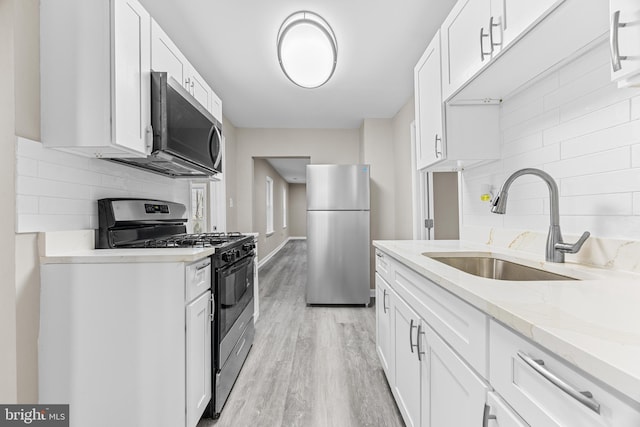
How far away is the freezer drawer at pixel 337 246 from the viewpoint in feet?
12.3

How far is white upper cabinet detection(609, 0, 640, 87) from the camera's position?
70 centimetres

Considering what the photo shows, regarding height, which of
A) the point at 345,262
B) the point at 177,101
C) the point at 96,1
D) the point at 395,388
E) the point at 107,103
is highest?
the point at 96,1

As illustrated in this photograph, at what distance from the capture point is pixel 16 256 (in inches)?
49.9

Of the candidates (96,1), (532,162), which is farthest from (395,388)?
(96,1)

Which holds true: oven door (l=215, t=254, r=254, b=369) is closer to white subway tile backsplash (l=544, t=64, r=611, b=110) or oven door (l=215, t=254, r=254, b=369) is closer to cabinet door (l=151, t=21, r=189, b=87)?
cabinet door (l=151, t=21, r=189, b=87)

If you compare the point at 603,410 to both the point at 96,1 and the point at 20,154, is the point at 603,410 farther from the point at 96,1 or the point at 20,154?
the point at 96,1

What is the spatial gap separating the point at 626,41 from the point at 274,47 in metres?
Result: 2.27

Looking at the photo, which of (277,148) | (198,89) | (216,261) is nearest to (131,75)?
(198,89)

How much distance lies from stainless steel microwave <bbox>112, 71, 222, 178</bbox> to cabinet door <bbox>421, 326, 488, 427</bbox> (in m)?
1.59

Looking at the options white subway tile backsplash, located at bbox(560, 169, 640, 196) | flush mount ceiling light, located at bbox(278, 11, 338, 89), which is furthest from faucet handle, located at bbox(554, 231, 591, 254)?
flush mount ceiling light, located at bbox(278, 11, 338, 89)

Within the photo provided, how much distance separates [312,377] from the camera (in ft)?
6.68

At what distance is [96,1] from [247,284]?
185cm

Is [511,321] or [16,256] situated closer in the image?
[511,321]

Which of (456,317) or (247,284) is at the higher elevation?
(456,317)
